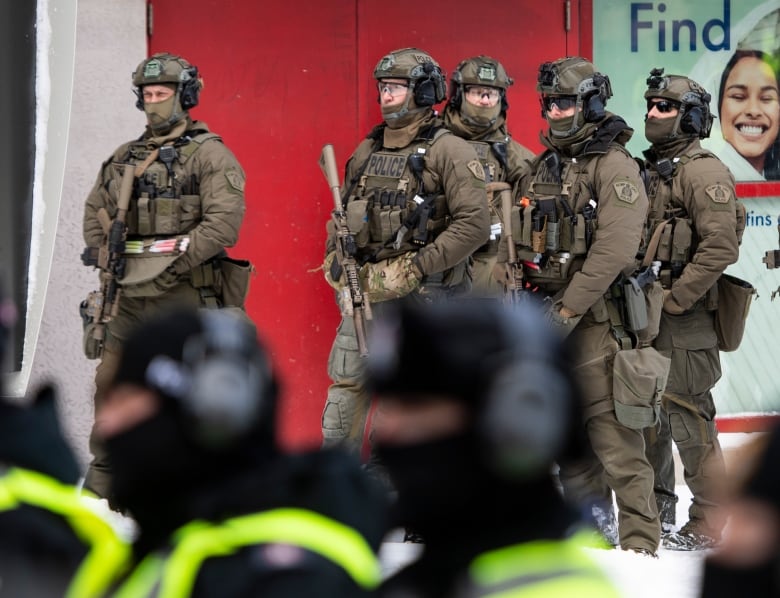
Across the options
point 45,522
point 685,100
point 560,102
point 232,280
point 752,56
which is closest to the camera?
point 45,522

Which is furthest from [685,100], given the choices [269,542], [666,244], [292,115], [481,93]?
[269,542]

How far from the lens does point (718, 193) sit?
6.02 metres

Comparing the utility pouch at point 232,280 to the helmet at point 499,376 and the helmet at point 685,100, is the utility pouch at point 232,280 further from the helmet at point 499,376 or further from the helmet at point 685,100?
the helmet at point 499,376

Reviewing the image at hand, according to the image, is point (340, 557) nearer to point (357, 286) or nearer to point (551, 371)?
point (551, 371)

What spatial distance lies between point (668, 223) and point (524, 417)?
4.63 metres

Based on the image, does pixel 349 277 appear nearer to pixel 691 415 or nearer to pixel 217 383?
pixel 691 415

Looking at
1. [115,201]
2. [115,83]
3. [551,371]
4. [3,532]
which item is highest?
[115,83]

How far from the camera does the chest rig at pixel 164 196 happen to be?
6348 mm

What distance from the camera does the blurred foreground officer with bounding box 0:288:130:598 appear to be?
6.68ft

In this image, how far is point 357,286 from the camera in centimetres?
635

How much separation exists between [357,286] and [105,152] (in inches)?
67.6

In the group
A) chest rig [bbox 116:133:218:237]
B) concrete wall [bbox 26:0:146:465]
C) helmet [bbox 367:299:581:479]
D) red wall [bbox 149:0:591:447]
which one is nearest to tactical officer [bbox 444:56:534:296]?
red wall [bbox 149:0:591:447]

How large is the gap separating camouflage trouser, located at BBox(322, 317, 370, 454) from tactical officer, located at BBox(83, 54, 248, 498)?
57cm

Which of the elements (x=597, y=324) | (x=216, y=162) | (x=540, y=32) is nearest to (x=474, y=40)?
(x=540, y=32)
